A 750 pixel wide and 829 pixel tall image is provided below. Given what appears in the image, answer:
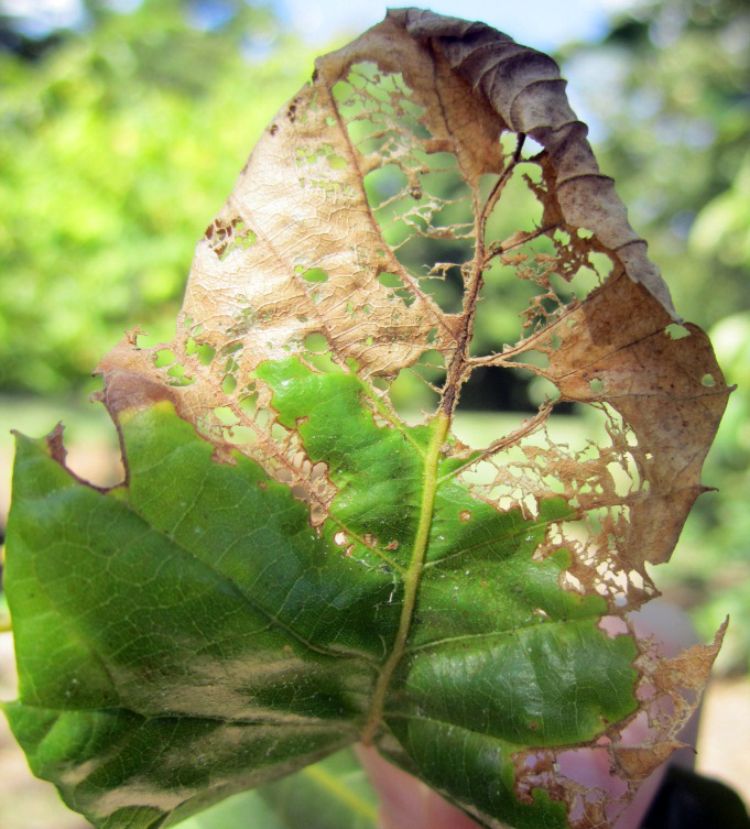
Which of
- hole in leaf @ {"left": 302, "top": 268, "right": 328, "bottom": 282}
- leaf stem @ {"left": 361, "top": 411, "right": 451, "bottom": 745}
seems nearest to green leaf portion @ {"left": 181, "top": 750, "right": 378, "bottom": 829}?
leaf stem @ {"left": 361, "top": 411, "right": 451, "bottom": 745}

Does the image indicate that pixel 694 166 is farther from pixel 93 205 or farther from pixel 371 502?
pixel 371 502

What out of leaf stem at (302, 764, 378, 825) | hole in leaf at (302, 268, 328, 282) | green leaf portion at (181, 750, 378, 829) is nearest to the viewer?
hole in leaf at (302, 268, 328, 282)

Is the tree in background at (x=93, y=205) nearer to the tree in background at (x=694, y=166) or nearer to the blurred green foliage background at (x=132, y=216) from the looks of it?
the blurred green foliage background at (x=132, y=216)

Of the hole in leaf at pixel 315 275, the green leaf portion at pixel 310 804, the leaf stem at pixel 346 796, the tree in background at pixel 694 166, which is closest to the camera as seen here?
→ the hole in leaf at pixel 315 275

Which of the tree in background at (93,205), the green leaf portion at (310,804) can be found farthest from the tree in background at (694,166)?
the green leaf portion at (310,804)

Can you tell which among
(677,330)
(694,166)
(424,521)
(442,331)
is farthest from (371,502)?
(694,166)

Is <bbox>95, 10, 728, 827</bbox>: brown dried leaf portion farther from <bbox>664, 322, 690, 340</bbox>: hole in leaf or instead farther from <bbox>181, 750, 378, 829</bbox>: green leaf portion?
<bbox>181, 750, 378, 829</bbox>: green leaf portion

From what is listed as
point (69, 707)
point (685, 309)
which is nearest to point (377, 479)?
point (69, 707)

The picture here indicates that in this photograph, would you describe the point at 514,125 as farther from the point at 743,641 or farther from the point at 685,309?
the point at 685,309
